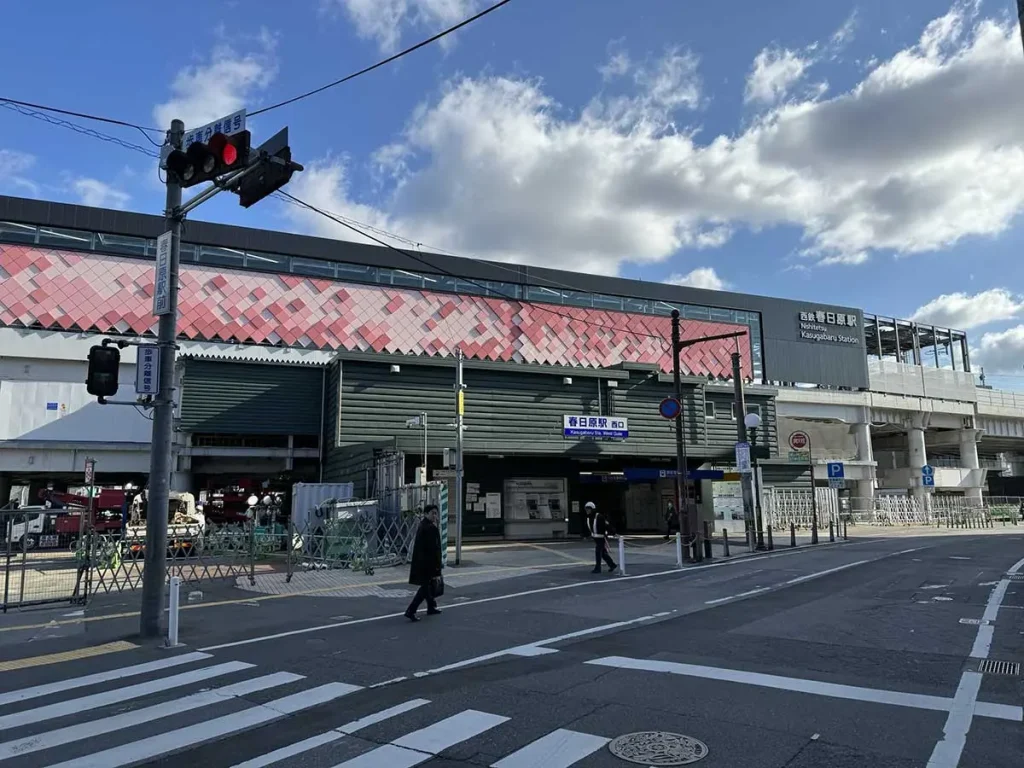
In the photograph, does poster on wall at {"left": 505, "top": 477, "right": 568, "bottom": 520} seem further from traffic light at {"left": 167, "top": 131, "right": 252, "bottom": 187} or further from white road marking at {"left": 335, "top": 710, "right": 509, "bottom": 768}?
white road marking at {"left": 335, "top": 710, "right": 509, "bottom": 768}

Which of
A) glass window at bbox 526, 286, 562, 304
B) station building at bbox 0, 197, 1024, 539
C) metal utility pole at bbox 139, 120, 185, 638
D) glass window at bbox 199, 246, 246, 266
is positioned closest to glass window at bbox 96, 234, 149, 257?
station building at bbox 0, 197, 1024, 539

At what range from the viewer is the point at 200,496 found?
31.9 meters

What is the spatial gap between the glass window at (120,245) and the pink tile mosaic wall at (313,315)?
0.96 m

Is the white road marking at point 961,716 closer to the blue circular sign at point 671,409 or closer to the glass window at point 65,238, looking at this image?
the blue circular sign at point 671,409

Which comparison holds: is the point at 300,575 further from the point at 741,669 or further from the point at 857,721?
the point at 857,721

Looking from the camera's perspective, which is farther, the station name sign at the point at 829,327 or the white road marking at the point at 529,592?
the station name sign at the point at 829,327

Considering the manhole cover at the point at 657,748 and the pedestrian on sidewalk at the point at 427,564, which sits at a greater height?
the pedestrian on sidewalk at the point at 427,564

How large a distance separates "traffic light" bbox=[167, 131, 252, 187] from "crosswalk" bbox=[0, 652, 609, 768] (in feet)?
20.3

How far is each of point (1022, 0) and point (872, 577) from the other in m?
13.6

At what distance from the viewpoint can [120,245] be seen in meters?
33.8

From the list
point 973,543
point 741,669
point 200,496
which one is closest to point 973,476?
point 973,543

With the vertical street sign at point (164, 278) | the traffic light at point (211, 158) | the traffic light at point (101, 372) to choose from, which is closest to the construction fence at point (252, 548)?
the traffic light at point (101, 372)

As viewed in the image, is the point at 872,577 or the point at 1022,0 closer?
the point at 1022,0

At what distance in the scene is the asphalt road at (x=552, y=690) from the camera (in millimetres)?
5363
